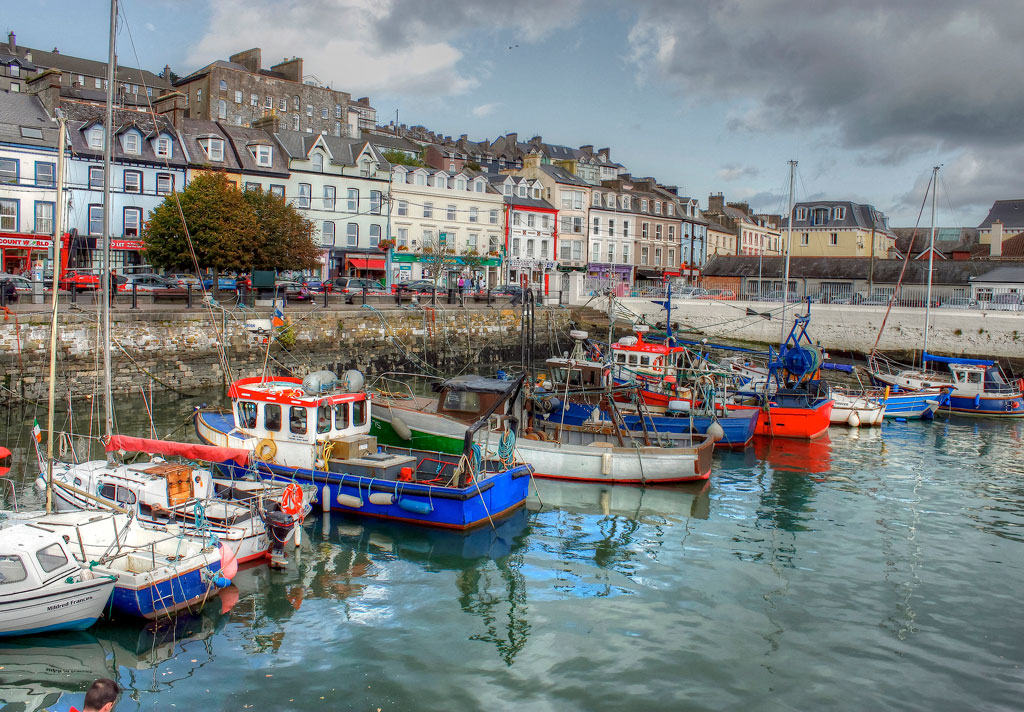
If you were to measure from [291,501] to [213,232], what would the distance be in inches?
Answer: 938

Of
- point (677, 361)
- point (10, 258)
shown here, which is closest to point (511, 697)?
point (677, 361)

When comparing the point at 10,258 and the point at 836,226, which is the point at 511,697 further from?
the point at 836,226

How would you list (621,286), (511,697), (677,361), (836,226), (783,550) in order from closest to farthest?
(511,697)
(783,550)
(677,361)
(621,286)
(836,226)

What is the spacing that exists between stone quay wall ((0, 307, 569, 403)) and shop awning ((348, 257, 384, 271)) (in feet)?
40.4

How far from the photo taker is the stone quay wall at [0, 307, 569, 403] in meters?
24.8

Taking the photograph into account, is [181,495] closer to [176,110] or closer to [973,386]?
[973,386]

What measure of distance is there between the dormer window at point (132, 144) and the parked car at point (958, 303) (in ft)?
138

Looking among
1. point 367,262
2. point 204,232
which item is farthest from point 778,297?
point 204,232

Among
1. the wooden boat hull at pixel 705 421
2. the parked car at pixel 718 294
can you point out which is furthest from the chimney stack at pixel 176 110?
the wooden boat hull at pixel 705 421

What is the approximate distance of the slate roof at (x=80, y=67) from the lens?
7162cm

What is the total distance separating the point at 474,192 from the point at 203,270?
Result: 23424 mm

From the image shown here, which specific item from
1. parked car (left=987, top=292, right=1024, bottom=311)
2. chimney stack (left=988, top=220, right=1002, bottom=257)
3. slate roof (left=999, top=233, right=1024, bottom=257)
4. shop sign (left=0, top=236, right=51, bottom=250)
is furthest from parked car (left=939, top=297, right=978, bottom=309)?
shop sign (left=0, top=236, right=51, bottom=250)

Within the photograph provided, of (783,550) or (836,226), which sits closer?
(783,550)

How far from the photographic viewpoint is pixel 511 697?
9164 millimetres
